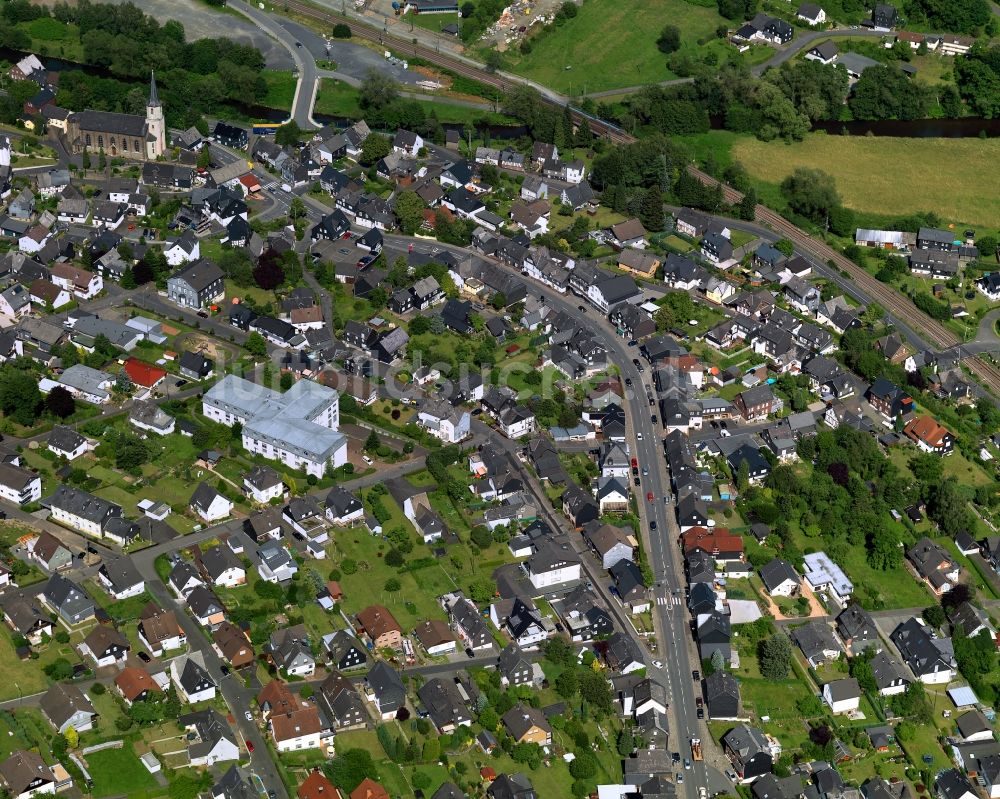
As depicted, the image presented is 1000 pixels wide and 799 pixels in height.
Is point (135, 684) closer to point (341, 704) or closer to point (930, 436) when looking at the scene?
point (341, 704)

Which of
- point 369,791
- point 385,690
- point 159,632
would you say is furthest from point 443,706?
point 159,632

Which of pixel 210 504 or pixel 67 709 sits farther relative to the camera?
pixel 210 504

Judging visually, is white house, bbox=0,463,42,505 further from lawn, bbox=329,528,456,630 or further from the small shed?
the small shed

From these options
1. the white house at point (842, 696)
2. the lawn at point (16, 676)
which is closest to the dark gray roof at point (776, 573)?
the white house at point (842, 696)

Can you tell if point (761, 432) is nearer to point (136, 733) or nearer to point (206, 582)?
point (206, 582)

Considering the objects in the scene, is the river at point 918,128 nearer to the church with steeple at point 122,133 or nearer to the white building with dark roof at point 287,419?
the church with steeple at point 122,133
